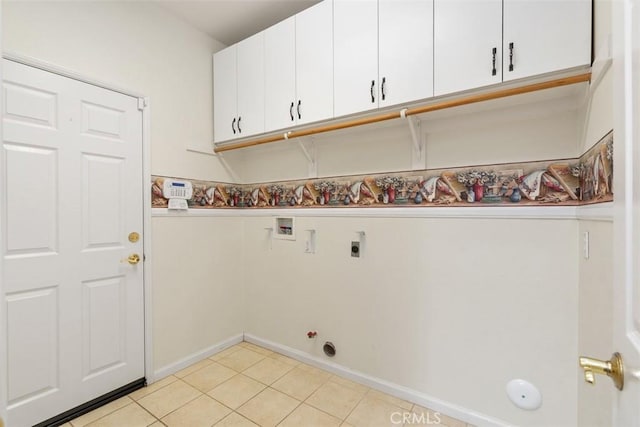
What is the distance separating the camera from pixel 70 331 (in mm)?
1770

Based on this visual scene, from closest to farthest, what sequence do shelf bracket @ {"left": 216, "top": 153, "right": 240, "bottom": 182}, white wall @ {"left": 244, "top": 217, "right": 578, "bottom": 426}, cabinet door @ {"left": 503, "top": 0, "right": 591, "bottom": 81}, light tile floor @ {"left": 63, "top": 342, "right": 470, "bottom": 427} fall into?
cabinet door @ {"left": 503, "top": 0, "right": 591, "bottom": 81} → white wall @ {"left": 244, "top": 217, "right": 578, "bottom": 426} → light tile floor @ {"left": 63, "top": 342, "right": 470, "bottom": 427} → shelf bracket @ {"left": 216, "top": 153, "right": 240, "bottom": 182}

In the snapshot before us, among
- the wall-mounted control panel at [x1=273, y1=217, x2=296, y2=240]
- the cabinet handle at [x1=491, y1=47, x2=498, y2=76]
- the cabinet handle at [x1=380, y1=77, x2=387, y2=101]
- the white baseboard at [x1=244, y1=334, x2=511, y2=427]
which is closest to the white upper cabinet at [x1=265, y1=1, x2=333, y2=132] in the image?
the cabinet handle at [x1=380, y1=77, x2=387, y2=101]

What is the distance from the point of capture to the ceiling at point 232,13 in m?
2.15

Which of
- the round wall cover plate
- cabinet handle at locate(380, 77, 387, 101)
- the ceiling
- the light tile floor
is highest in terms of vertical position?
the ceiling

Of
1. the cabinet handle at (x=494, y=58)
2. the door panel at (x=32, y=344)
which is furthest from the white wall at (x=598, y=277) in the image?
the door panel at (x=32, y=344)

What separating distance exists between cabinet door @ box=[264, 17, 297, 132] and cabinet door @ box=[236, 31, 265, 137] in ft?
0.18

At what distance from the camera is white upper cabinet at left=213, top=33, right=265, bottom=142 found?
7.41 feet

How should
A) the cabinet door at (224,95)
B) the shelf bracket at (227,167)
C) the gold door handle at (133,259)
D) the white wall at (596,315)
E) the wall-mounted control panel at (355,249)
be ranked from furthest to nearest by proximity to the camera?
1. the shelf bracket at (227,167)
2. the cabinet door at (224,95)
3. the wall-mounted control panel at (355,249)
4. the gold door handle at (133,259)
5. the white wall at (596,315)

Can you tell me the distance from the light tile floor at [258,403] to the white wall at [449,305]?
18cm

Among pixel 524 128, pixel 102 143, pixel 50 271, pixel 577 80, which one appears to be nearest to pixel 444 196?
pixel 524 128

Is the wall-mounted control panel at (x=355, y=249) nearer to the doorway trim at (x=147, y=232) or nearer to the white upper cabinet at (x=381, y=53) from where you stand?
the white upper cabinet at (x=381, y=53)

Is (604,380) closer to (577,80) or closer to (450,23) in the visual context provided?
(577,80)

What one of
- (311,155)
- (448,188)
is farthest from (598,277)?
(311,155)

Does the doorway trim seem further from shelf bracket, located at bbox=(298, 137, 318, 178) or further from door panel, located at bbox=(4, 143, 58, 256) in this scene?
shelf bracket, located at bbox=(298, 137, 318, 178)
